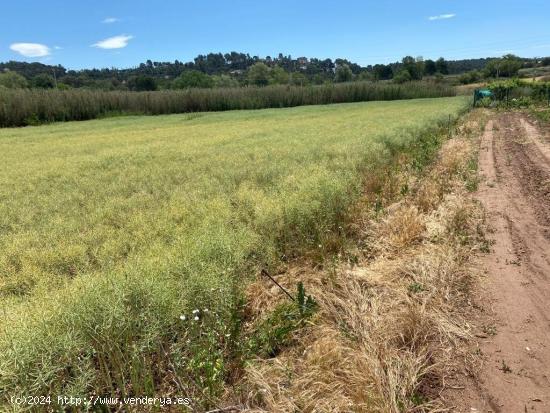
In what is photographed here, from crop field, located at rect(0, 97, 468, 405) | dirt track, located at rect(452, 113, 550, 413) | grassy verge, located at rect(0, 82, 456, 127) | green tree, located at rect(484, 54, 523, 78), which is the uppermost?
green tree, located at rect(484, 54, 523, 78)

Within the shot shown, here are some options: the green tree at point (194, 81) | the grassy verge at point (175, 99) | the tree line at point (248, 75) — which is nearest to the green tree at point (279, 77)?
the tree line at point (248, 75)

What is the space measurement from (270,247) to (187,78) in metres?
117

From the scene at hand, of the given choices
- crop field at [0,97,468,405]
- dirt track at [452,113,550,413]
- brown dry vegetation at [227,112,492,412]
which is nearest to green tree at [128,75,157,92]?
crop field at [0,97,468,405]

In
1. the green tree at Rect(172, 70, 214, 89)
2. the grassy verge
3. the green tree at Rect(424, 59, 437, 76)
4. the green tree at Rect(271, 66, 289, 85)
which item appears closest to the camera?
the grassy verge

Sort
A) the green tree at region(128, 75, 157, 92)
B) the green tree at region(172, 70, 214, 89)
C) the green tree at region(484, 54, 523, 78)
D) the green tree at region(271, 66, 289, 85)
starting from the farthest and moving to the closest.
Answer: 1. the green tree at region(128, 75, 157, 92)
2. the green tree at region(271, 66, 289, 85)
3. the green tree at region(172, 70, 214, 89)
4. the green tree at region(484, 54, 523, 78)

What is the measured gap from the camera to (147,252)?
553 centimetres

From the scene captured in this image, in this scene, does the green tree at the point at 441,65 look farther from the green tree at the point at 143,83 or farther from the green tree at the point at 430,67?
the green tree at the point at 143,83

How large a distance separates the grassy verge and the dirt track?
5015 centimetres

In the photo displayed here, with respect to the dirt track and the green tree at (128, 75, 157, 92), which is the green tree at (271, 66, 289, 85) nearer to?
the green tree at (128, 75, 157, 92)

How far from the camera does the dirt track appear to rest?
322 centimetres

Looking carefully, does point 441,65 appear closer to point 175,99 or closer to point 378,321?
point 175,99

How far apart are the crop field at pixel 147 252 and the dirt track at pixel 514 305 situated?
7.48 feet

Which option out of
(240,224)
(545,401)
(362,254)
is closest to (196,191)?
(240,224)

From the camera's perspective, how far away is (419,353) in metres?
3.59
